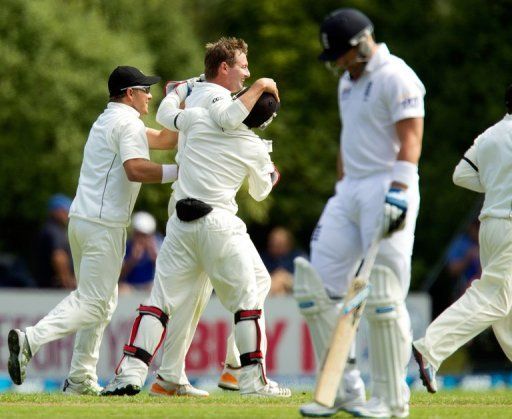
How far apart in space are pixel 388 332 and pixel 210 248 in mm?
2154

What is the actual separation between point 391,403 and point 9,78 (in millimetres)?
17585

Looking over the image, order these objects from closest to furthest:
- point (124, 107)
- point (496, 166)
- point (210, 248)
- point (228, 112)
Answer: point (228, 112) → point (210, 248) → point (496, 166) → point (124, 107)

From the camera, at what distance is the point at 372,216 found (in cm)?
883

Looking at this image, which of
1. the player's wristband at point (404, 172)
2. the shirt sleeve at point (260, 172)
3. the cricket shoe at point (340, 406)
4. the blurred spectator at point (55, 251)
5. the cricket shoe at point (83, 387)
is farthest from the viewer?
the blurred spectator at point (55, 251)

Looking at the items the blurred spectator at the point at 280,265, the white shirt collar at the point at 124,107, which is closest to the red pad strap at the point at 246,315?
the white shirt collar at the point at 124,107

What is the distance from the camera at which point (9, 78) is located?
83.1 ft

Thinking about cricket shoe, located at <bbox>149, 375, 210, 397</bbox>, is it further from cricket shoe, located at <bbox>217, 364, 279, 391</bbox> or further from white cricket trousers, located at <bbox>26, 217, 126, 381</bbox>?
white cricket trousers, located at <bbox>26, 217, 126, 381</bbox>

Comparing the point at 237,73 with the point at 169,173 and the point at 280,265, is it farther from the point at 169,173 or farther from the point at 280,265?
the point at 280,265

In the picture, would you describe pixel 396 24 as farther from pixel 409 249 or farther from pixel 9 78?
pixel 409 249

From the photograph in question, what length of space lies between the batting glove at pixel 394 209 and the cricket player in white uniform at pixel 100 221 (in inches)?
107

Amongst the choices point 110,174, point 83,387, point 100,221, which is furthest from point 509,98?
point 83,387

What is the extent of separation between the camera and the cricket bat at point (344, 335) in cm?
861

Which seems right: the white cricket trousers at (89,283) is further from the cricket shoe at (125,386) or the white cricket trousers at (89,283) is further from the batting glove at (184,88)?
the batting glove at (184,88)

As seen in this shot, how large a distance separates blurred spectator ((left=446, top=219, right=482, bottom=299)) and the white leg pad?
8.98 meters
